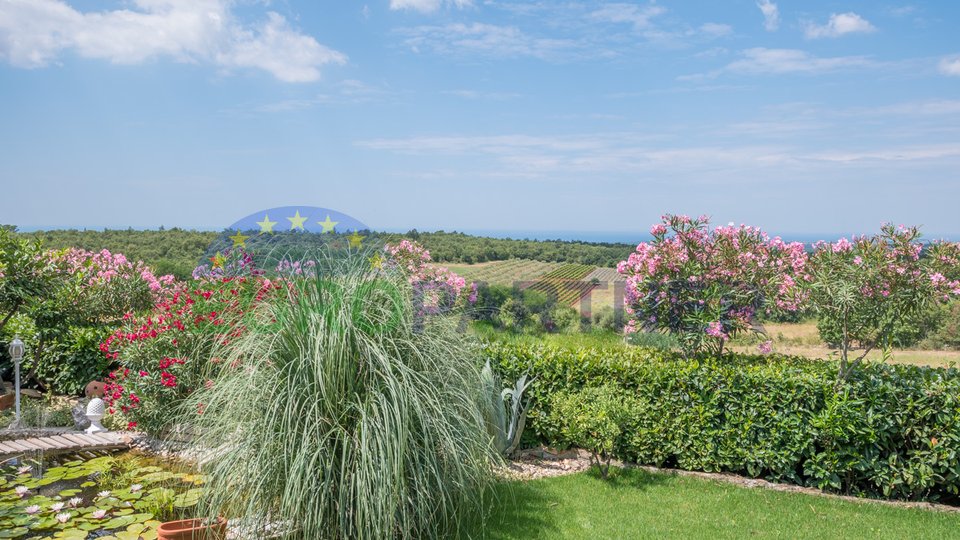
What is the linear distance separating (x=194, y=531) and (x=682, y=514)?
3.11 meters

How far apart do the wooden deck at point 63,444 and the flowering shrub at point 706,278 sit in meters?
5.00

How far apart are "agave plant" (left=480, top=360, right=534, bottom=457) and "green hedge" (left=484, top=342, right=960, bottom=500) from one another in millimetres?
211

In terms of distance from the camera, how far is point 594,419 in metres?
5.17

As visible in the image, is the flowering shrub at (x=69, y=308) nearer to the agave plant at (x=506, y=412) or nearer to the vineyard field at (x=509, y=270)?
the agave plant at (x=506, y=412)

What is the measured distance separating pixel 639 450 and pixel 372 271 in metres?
2.96

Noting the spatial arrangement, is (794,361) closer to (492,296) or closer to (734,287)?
(734,287)

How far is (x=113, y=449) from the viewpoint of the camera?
591 cm

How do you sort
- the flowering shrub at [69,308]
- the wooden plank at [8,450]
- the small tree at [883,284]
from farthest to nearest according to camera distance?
1. the flowering shrub at [69,308]
2. the wooden plank at [8,450]
3. the small tree at [883,284]

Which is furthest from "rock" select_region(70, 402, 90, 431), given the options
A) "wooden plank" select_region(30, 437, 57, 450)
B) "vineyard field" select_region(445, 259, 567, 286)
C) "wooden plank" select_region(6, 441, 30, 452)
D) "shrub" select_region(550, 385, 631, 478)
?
"vineyard field" select_region(445, 259, 567, 286)

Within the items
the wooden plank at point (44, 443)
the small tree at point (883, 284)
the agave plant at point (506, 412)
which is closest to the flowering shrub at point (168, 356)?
the wooden plank at point (44, 443)

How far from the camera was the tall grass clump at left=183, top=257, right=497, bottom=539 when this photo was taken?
344 centimetres

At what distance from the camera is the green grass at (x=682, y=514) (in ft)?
14.1

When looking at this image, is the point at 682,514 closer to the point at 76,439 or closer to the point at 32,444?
the point at 76,439

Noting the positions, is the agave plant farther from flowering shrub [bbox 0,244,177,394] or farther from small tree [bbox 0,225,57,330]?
small tree [bbox 0,225,57,330]
